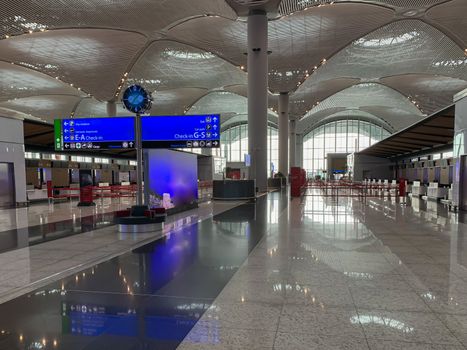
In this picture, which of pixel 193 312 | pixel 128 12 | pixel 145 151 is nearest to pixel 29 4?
pixel 128 12

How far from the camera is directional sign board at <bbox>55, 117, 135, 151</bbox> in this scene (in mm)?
9836

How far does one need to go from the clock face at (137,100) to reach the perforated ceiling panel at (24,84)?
32.0 m

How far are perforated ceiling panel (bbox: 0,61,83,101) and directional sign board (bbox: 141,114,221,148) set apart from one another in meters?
31.8

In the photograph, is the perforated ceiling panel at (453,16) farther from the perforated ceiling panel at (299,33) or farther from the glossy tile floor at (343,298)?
the glossy tile floor at (343,298)

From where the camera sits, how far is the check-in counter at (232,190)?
18922mm

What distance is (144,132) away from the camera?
394 inches

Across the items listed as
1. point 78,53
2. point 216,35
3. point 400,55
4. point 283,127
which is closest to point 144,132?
point 216,35

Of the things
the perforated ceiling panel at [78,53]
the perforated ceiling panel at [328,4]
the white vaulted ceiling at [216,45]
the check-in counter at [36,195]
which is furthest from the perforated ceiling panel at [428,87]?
the check-in counter at [36,195]

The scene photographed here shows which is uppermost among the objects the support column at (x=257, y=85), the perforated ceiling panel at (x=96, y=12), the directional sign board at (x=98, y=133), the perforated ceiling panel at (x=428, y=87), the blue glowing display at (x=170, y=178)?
the perforated ceiling panel at (x=96, y=12)

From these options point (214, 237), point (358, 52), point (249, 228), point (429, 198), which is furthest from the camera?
point (358, 52)

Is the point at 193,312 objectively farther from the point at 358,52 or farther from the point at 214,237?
the point at 358,52

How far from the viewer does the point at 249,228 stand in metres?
9.18

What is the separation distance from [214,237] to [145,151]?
481 centimetres

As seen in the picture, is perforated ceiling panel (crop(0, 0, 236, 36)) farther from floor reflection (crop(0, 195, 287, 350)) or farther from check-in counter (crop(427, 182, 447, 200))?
floor reflection (crop(0, 195, 287, 350))
